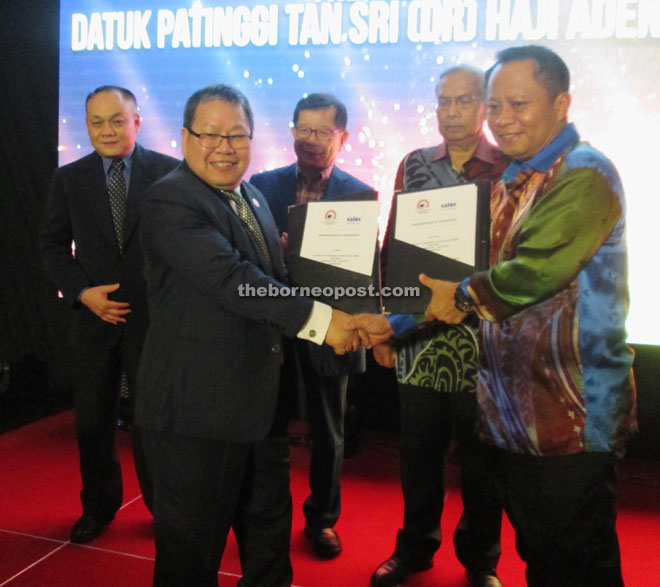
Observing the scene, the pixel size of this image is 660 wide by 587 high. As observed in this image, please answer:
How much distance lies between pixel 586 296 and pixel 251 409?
0.83m

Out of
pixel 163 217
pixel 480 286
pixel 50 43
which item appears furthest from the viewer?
pixel 50 43

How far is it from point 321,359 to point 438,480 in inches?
22.3

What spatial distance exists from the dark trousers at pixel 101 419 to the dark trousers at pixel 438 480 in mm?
952

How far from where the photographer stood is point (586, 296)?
4.63ft

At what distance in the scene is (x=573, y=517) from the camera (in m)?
1.42

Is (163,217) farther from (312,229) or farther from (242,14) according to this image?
(242,14)

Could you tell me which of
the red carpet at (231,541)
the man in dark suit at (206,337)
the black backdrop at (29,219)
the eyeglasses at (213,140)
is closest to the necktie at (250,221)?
the man in dark suit at (206,337)

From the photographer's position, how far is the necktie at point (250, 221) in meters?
1.74

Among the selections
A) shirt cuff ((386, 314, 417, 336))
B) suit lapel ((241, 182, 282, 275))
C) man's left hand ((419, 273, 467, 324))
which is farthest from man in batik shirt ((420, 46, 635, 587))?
suit lapel ((241, 182, 282, 275))

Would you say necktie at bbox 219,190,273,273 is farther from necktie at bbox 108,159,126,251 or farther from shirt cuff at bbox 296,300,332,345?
necktie at bbox 108,159,126,251

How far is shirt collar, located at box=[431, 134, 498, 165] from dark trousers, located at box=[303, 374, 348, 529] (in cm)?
86

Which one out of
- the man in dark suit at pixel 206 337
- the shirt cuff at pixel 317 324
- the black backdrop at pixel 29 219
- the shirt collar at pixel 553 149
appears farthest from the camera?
the black backdrop at pixel 29 219

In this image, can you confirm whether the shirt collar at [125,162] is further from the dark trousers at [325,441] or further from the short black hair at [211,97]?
the dark trousers at [325,441]

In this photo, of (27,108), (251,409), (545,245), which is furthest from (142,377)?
(27,108)
